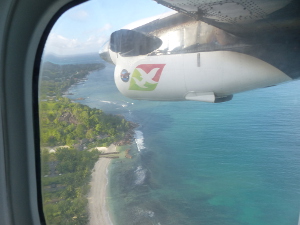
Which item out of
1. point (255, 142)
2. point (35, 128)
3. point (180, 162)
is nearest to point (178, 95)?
point (180, 162)

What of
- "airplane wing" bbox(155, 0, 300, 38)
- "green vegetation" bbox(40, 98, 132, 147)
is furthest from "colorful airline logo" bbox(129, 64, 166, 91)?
"airplane wing" bbox(155, 0, 300, 38)

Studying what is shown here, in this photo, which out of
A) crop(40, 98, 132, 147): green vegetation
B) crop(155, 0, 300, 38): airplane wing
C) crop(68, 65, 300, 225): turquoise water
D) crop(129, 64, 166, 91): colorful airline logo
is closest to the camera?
crop(155, 0, 300, 38): airplane wing

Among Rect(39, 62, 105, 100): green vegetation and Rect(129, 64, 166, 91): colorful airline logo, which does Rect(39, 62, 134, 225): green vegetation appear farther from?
Rect(129, 64, 166, 91): colorful airline logo

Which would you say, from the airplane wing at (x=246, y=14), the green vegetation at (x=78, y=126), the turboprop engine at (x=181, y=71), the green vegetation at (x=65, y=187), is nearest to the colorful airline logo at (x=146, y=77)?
the turboprop engine at (x=181, y=71)

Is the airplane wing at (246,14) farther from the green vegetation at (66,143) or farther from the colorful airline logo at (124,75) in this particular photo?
the green vegetation at (66,143)

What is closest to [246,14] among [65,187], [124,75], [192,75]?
[192,75]

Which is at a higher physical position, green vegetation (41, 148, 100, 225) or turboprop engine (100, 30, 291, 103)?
turboprop engine (100, 30, 291, 103)
